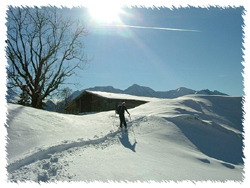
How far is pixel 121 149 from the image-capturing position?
8.49m

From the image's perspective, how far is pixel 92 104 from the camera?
86.6 ft

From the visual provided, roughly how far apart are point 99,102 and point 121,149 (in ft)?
55.9

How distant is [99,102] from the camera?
25.2 meters

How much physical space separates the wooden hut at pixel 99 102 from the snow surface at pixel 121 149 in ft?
31.5

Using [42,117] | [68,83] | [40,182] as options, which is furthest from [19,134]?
[68,83]

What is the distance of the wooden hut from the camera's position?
78.6ft

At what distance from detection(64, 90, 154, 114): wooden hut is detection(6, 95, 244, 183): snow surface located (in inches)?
379

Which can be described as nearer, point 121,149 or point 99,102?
point 121,149

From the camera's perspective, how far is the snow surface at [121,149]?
5.96m

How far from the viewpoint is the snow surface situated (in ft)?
19.6

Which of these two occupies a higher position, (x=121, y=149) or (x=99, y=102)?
Answer: (x=99, y=102)

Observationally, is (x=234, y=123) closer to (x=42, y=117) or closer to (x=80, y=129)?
(x=80, y=129)

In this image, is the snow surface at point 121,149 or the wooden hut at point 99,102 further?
the wooden hut at point 99,102

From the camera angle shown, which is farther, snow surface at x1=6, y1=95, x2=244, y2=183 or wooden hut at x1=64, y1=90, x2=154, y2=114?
wooden hut at x1=64, y1=90, x2=154, y2=114
